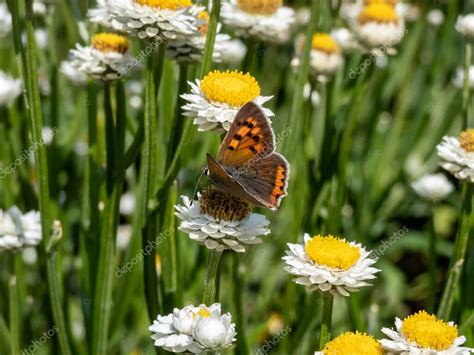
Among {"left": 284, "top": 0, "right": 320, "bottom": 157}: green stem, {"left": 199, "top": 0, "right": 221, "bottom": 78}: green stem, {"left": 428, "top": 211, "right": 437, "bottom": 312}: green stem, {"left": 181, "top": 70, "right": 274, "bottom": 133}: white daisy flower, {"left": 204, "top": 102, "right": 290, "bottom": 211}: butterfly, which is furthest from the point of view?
{"left": 428, "top": 211, "right": 437, "bottom": 312}: green stem

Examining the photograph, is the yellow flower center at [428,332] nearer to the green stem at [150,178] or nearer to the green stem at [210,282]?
the green stem at [210,282]

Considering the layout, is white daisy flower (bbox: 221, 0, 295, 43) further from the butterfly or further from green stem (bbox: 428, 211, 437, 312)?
the butterfly

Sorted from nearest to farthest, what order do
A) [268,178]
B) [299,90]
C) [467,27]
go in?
[268,178] → [299,90] → [467,27]

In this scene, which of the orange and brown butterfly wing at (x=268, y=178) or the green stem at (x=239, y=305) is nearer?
the orange and brown butterfly wing at (x=268, y=178)

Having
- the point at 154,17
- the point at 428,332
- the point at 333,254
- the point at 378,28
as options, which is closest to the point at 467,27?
the point at 378,28

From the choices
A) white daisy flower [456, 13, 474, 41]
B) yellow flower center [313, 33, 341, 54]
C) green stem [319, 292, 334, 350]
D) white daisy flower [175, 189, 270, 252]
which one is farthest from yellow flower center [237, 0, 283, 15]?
green stem [319, 292, 334, 350]

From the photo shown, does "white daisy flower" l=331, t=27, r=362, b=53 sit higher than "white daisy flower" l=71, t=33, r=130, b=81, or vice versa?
"white daisy flower" l=71, t=33, r=130, b=81

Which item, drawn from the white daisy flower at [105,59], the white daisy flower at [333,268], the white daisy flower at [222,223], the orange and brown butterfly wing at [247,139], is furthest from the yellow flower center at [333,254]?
the white daisy flower at [105,59]

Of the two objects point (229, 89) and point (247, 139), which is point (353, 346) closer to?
point (247, 139)
